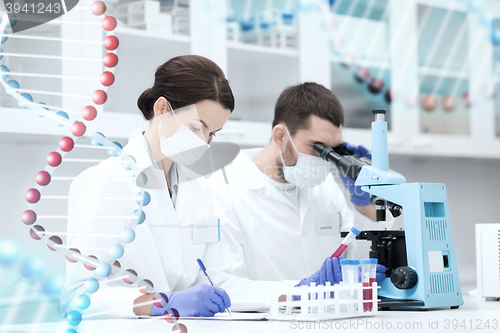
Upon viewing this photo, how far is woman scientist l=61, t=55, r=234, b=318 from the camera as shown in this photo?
109cm

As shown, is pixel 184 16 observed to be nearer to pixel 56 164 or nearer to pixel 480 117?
pixel 56 164

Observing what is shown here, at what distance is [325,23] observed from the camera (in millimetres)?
2367

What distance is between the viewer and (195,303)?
109 cm

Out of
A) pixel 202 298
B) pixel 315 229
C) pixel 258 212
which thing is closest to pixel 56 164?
pixel 202 298

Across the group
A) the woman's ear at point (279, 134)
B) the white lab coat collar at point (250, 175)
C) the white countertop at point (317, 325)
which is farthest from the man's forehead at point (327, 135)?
the white countertop at point (317, 325)

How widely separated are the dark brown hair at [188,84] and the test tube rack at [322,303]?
1.78ft

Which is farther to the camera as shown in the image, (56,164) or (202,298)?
Answer: (202,298)

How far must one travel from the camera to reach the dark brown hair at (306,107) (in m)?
1.77

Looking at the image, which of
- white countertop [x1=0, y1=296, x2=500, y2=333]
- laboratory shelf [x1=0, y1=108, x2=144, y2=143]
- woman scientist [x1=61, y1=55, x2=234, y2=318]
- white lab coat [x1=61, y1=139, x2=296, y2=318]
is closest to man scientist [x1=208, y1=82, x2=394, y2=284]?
white lab coat [x1=61, y1=139, x2=296, y2=318]

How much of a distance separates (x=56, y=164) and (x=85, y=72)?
1.11 m

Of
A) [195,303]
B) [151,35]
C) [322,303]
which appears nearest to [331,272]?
[322,303]

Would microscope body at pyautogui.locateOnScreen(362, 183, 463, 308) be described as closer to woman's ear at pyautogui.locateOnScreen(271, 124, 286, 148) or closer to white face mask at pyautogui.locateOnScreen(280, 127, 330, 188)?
white face mask at pyautogui.locateOnScreen(280, 127, 330, 188)

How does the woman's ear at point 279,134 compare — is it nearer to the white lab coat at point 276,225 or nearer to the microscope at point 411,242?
the white lab coat at point 276,225

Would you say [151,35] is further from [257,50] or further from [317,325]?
[317,325]
